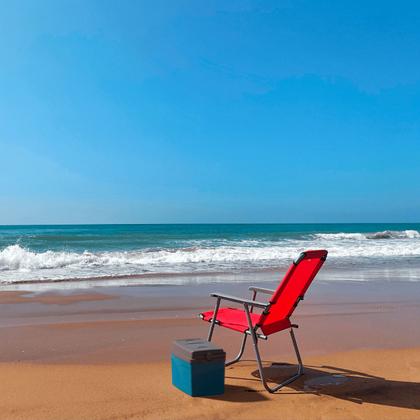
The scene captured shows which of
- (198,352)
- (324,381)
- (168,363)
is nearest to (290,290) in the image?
(324,381)

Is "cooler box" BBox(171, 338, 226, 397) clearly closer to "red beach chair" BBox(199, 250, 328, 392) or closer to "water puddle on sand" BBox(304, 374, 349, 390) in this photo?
"red beach chair" BBox(199, 250, 328, 392)

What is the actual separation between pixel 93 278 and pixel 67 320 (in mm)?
5676

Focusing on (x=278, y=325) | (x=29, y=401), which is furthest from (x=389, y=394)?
(x=29, y=401)

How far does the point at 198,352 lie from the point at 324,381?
4.22 feet

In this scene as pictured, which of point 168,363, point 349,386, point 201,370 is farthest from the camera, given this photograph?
point 168,363

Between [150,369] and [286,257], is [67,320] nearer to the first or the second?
[150,369]

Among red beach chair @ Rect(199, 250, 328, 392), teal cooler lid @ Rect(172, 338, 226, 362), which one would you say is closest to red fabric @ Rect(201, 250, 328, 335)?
red beach chair @ Rect(199, 250, 328, 392)

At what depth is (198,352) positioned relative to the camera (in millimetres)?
3607

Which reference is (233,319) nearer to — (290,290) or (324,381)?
(290,290)

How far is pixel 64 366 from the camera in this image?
454cm

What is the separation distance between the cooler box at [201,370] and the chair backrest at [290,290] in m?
0.54

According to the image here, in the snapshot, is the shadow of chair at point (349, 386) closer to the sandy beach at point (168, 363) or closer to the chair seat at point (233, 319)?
the sandy beach at point (168, 363)

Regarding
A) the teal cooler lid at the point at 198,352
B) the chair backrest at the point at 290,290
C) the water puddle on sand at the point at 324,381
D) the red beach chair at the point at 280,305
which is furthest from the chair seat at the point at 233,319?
the water puddle on sand at the point at 324,381

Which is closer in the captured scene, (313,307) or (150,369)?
(150,369)
